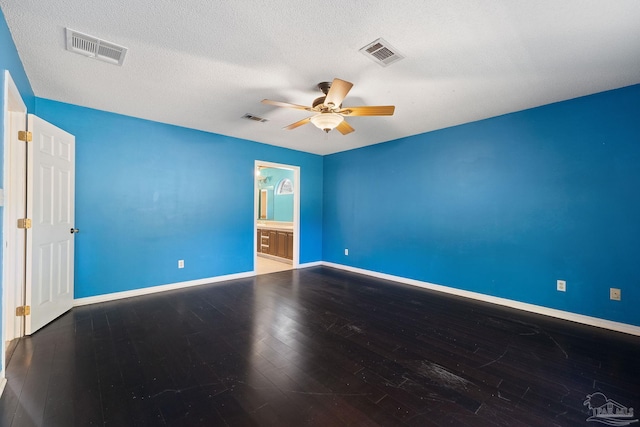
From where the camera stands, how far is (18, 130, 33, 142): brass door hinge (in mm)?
2443

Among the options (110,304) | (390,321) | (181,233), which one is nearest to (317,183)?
(181,233)

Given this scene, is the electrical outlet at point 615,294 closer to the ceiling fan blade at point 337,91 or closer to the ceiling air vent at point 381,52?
the ceiling air vent at point 381,52

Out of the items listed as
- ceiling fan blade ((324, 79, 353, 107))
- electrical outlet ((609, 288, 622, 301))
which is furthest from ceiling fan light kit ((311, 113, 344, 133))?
electrical outlet ((609, 288, 622, 301))

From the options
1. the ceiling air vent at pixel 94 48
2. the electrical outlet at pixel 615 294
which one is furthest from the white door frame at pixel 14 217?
the electrical outlet at pixel 615 294

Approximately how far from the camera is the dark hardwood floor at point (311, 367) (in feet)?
5.22

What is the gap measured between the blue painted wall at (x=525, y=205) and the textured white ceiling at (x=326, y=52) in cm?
40

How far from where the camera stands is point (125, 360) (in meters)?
2.13

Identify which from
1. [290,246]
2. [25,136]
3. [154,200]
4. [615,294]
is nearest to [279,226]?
[290,246]

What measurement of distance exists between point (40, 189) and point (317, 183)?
14.6ft

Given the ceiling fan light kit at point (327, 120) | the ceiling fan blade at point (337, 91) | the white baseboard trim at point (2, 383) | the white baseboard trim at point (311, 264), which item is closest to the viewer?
the white baseboard trim at point (2, 383)

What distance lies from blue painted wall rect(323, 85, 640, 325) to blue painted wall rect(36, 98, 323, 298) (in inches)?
101

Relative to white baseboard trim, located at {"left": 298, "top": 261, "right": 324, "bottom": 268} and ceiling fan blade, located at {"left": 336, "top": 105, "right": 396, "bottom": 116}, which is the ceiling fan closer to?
ceiling fan blade, located at {"left": 336, "top": 105, "right": 396, "bottom": 116}

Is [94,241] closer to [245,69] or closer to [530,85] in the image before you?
[245,69]

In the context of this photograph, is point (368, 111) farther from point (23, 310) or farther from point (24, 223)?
point (23, 310)
